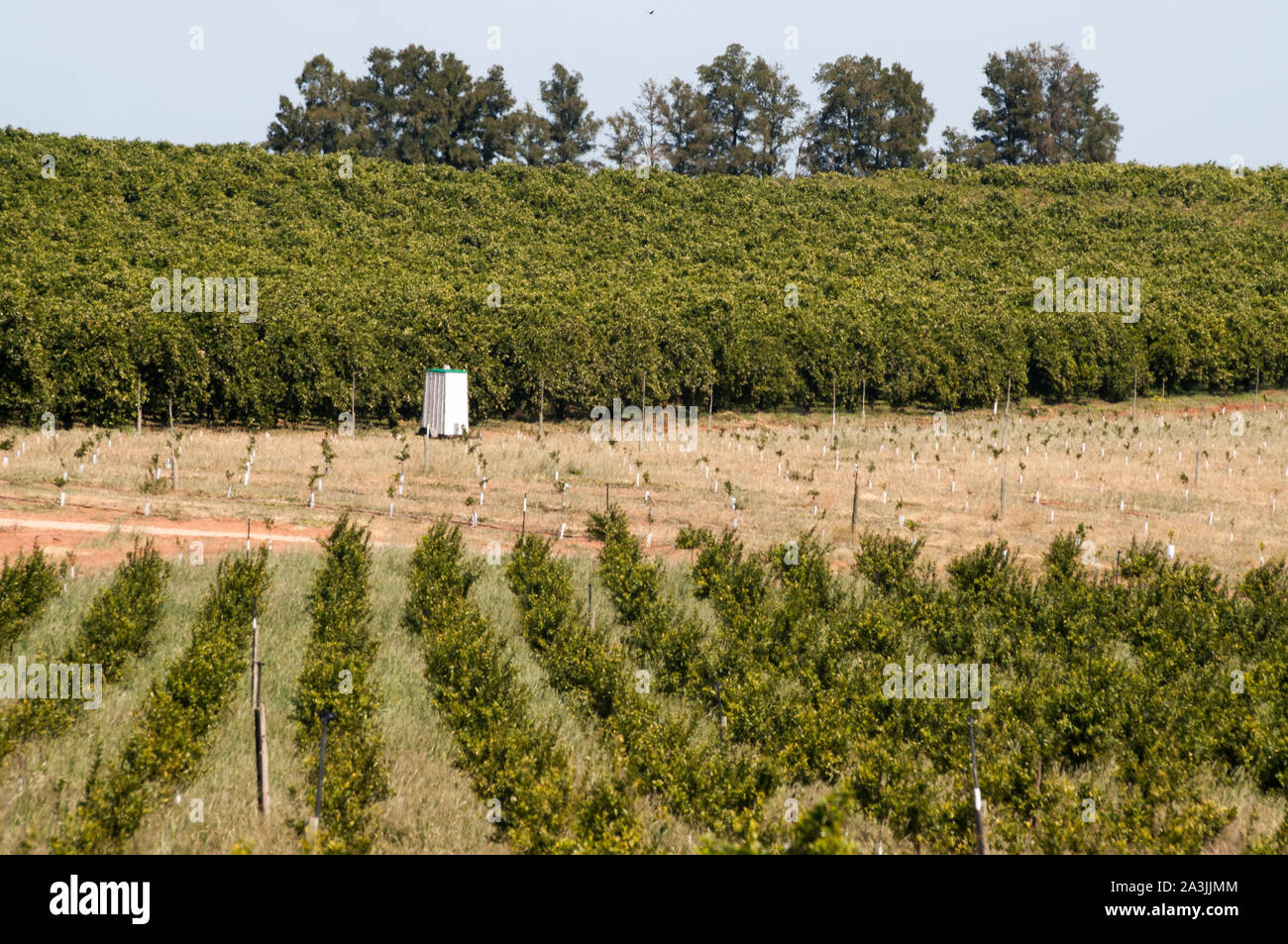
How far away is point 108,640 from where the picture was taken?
20.7 metres

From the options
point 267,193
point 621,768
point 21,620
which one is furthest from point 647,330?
point 621,768

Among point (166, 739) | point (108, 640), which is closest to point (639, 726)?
point (166, 739)

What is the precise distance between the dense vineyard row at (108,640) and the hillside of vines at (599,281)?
98.6ft

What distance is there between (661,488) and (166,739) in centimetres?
2860

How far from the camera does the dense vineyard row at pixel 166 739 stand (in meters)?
13.2

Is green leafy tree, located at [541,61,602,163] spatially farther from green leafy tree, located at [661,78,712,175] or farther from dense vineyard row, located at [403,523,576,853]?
dense vineyard row, located at [403,523,576,853]

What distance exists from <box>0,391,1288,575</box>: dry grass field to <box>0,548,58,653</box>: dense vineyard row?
5.23 metres

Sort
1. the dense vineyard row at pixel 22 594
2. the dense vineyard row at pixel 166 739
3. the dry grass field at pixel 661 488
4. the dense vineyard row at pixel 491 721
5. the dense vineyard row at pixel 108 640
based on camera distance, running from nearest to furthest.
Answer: the dense vineyard row at pixel 166 739
the dense vineyard row at pixel 491 721
the dense vineyard row at pixel 108 640
the dense vineyard row at pixel 22 594
the dry grass field at pixel 661 488

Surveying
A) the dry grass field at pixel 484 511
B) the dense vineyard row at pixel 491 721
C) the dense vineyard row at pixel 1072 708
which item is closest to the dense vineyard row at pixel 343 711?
the dry grass field at pixel 484 511

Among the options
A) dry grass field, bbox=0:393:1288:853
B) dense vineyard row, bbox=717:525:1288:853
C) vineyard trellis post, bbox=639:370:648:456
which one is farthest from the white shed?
dense vineyard row, bbox=717:525:1288:853

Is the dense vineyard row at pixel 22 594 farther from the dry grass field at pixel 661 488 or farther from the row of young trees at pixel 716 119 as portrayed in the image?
the row of young trees at pixel 716 119

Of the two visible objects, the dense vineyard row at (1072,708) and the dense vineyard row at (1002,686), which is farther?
the dense vineyard row at (1002,686)

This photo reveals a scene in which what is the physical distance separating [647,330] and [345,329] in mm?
17541
